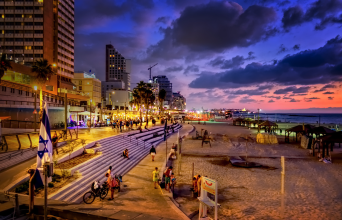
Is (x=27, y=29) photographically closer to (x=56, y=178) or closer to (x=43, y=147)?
(x=56, y=178)

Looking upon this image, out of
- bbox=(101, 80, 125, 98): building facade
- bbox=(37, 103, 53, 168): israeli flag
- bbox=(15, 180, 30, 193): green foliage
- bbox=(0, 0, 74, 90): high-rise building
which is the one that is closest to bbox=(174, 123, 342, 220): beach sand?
bbox=(37, 103, 53, 168): israeli flag

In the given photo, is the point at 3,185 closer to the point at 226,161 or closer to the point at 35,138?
the point at 35,138

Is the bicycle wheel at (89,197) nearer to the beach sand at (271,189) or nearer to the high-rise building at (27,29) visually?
the beach sand at (271,189)

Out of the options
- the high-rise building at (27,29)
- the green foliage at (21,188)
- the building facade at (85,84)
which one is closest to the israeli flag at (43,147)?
the green foliage at (21,188)

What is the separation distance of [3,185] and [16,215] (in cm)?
384

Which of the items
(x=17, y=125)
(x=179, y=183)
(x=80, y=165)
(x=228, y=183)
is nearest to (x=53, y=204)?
(x=80, y=165)

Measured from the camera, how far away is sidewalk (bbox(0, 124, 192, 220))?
23.1ft

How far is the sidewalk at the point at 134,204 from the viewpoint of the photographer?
23.1 feet

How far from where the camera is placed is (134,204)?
10.1 meters

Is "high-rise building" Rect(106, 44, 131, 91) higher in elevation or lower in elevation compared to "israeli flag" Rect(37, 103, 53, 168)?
higher

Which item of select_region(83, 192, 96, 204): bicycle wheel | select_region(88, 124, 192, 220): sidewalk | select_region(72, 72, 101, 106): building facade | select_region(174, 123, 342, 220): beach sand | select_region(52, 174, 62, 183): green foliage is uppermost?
select_region(72, 72, 101, 106): building facade

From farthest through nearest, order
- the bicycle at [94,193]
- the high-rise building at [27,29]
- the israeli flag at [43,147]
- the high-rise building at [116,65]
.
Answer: the high-rise building at [116,65]
the high-rise building at [27,29]
the bicycle at [94,193]
the israeli flag at [43,147]

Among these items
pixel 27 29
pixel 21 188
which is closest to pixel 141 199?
pixel 21 188

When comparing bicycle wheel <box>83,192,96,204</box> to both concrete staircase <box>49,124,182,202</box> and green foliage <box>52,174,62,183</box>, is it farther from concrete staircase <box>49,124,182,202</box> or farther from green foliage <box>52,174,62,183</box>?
green foliage <box>52,174,62,183</box>
